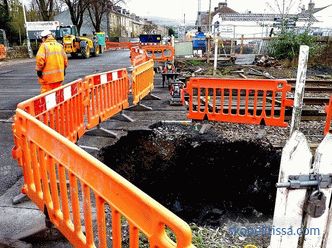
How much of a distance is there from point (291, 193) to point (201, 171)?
11.7ft

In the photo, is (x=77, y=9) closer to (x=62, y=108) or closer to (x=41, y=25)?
(x=41, y=25)

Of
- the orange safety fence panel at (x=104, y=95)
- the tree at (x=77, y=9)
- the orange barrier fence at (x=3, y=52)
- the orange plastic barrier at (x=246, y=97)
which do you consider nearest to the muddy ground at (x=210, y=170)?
the orange plastic barrier at (x=246, y=97)

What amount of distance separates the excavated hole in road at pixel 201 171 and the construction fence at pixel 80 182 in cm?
102

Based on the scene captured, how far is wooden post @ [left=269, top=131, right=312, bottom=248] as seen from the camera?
6.63ft

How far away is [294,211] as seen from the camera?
7.06ft

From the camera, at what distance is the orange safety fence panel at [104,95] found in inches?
225

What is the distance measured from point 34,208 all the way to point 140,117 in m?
4.38

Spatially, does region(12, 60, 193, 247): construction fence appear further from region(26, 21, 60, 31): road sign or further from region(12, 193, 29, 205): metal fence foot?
region(26, 21, 60, 31): road sign

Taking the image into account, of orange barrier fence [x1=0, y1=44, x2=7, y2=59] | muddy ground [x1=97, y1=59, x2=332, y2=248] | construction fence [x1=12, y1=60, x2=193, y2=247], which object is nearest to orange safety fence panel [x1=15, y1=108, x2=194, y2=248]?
construction fence [x1=12, y1=60, x2=193, y2=247]

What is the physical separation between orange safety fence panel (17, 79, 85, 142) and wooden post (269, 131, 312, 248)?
8.91 feet

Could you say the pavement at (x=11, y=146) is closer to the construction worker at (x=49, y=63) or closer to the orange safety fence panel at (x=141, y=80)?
the orange safety fence panel at (x=141, y=80)

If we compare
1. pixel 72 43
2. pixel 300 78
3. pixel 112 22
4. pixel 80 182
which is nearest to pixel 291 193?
pixel 80 182

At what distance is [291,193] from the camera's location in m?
2.10

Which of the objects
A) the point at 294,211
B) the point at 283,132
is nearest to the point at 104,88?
the point at 283,132
